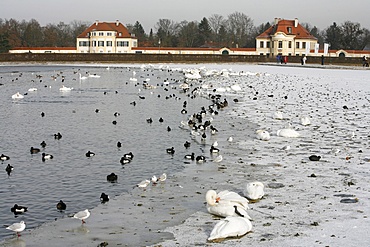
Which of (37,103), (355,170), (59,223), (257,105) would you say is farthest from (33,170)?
(37,103)

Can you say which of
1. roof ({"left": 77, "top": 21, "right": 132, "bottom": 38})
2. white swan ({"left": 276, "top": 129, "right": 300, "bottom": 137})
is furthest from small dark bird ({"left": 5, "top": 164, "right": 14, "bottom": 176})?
roof ({"left": 77, "top": 21, "right": 132, "bottom": 38})

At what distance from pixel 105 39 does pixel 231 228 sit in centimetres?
13285

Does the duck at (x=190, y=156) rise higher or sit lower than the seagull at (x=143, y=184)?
higher

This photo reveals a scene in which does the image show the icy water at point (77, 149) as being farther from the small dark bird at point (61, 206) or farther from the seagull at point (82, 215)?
the seagull at point (82, 215)

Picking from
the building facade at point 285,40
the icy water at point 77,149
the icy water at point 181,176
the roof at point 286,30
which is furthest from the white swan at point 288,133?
the roof at point 286,30

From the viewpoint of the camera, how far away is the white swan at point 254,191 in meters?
8.76

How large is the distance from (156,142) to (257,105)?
9.30 metres

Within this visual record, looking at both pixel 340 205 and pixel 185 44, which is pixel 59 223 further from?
pixel 185 44

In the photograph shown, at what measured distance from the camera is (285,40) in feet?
391

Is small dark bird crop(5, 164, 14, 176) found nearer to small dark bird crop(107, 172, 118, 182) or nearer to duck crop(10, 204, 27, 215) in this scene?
small dark bird crop(107, 172, 118, 182)

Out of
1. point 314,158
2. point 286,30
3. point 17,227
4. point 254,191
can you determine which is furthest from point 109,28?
point 17,227

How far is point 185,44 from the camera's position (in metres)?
156

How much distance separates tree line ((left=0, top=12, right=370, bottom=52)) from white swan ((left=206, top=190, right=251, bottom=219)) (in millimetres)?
116023

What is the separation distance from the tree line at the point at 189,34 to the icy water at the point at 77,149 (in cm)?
10070
